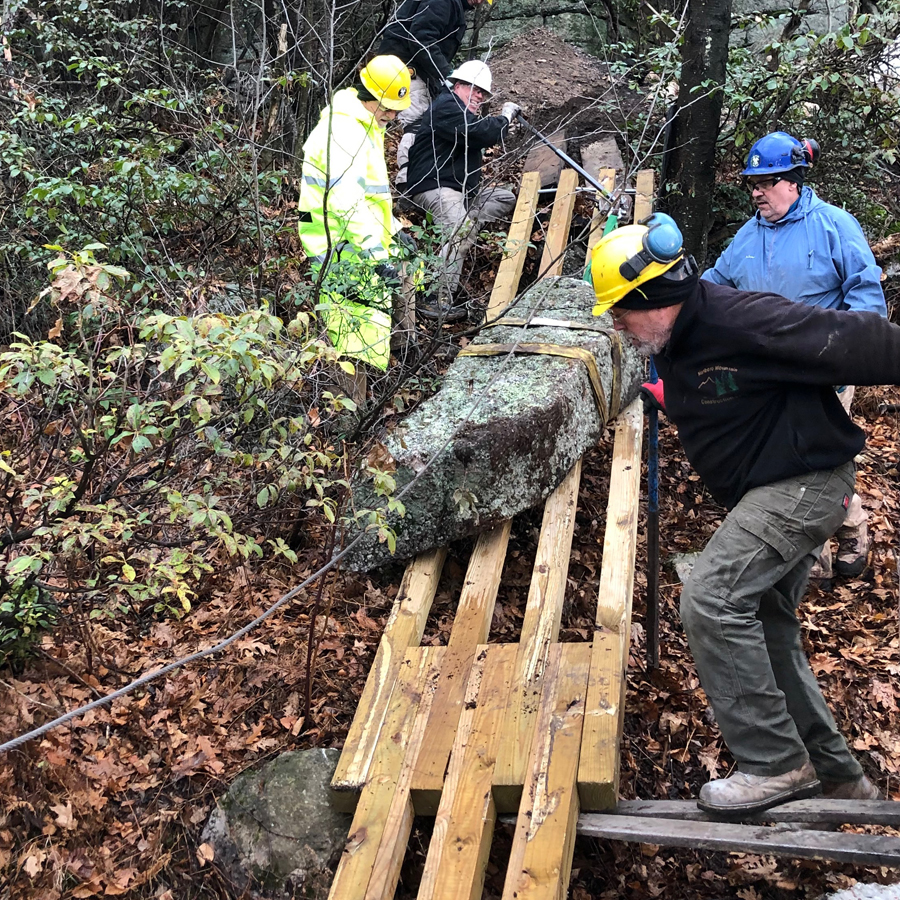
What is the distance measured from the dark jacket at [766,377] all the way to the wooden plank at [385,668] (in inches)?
57.4

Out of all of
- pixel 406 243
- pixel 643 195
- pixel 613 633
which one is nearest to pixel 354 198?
pixel 406 243

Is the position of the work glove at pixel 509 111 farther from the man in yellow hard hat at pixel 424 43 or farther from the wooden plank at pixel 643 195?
the wooden plank at pixel 643 195

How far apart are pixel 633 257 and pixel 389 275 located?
220 cm

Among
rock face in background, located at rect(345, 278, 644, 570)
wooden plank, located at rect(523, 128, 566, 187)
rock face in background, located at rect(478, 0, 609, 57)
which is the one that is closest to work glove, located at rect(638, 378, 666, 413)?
rock face in background, located at rect(345, 278, 644, 570)

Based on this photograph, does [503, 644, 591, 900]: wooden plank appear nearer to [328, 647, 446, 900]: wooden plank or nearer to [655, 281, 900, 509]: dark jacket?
[328, 647, 446, 900]: wooden plank

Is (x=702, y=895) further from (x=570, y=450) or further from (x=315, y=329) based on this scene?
(x=315, y=329)

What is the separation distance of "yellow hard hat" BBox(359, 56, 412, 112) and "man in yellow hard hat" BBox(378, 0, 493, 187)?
54.9 inches

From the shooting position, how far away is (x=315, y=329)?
4535mm

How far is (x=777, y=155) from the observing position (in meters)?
4.07

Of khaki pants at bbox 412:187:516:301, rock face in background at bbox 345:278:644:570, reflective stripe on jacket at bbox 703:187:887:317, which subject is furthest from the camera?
khaki pants at bbox 412:187:516:301

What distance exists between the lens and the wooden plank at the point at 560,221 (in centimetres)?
586

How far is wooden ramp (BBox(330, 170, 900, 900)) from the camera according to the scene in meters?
2.62

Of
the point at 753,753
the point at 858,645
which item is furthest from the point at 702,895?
the point at 858,645

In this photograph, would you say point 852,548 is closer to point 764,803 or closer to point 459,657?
point 764,803
